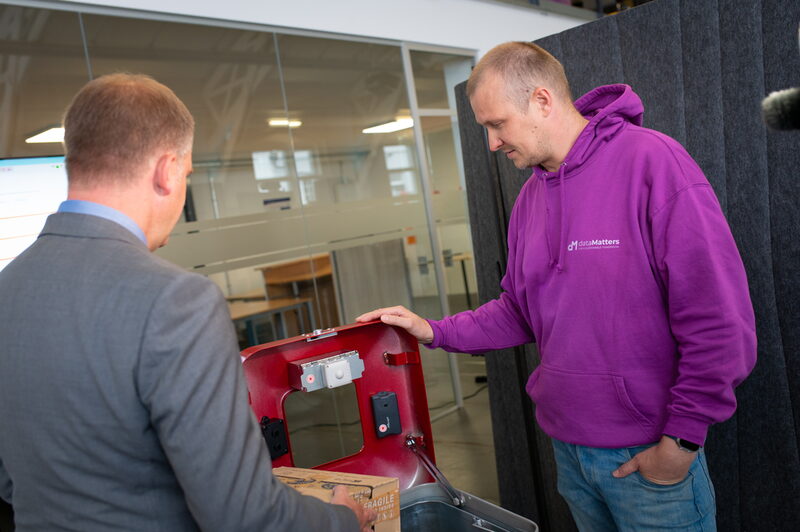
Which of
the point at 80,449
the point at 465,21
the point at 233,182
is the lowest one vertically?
the point at 80,449

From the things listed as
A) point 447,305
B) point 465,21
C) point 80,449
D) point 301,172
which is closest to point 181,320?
point 80,449

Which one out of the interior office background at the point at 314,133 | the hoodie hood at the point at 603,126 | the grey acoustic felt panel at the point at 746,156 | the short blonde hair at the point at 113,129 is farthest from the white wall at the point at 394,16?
the hoodie hood at the point at 603,126

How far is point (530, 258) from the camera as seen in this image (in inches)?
60.1

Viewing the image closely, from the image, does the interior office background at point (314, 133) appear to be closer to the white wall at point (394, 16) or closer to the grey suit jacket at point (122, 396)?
the white wall at point (394, 16)

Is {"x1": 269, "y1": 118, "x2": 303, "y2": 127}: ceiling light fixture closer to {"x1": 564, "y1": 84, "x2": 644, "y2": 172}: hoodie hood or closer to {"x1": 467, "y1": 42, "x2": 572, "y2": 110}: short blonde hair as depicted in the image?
{"x1": 467, "y1": 42, "x2": 572, "y2": 110}: short blonde hair

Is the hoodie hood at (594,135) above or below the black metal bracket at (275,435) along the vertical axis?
above

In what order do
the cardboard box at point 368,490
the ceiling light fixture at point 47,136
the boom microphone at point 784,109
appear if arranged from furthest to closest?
1. the ceiling light fixture at point 47,136
2. the cardboard box at point 368,490
3. the boom microphone at point 784,109

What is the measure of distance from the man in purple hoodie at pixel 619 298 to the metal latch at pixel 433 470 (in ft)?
0.83

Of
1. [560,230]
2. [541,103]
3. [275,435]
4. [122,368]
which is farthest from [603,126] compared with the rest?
[122,368]

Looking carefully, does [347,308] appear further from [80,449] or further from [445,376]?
[80,449]

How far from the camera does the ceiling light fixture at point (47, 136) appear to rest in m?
2.74

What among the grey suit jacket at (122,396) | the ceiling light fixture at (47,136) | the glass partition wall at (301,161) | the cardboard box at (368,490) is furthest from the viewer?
the glass partition wall at (301,161)

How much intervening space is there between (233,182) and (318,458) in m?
1.65

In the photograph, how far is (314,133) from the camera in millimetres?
3988
